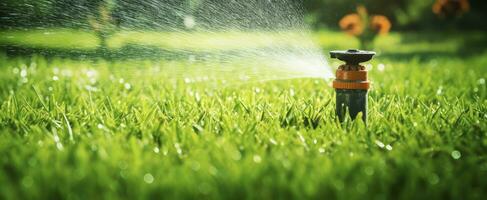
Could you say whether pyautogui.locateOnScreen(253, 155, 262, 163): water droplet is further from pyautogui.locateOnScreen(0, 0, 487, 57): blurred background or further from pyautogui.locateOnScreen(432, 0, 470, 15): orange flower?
pyautogui.locateOnScreen(432, 0, 470, 15): orange flower

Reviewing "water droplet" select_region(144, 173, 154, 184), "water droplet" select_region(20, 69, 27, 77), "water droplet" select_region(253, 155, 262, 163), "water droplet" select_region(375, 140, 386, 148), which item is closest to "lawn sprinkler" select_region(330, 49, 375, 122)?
"water droplet" select_region(375, 140, 386, 148)

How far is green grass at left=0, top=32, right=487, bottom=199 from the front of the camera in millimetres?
1437

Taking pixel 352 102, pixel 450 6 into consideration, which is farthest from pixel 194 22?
pixel 450 6

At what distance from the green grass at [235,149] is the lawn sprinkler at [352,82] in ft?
0.34

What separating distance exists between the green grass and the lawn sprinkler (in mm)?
105

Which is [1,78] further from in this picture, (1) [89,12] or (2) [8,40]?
(2) [8,40]

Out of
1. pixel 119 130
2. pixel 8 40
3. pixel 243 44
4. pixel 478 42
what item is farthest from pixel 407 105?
pixel 478 42

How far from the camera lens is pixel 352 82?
2129 mm

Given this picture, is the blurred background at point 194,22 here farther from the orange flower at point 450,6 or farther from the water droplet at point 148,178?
the water droplet at point 148,178

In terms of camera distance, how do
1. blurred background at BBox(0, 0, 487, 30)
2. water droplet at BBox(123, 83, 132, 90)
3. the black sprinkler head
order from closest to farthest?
the black sprinkler head
water droplet at BBox(123, 83, 132, 90)
blurred background at BBox(0, 0, 487, 30)

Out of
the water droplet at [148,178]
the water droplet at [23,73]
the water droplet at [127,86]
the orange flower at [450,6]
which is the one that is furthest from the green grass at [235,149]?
the orange flower at [450,6]

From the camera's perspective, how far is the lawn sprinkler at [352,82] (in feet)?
6.94

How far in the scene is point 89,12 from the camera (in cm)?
Answer: 605

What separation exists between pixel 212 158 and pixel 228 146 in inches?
4.0
